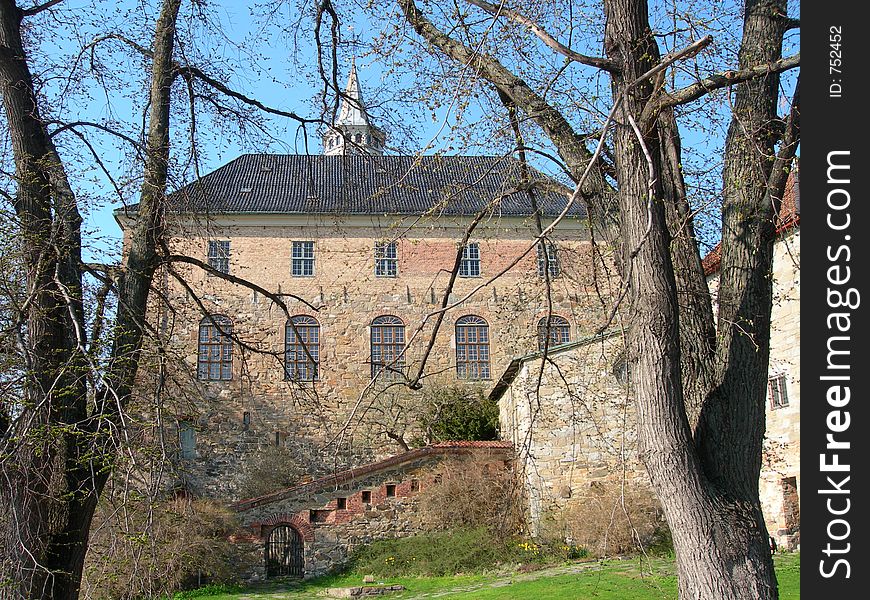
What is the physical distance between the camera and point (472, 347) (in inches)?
1085

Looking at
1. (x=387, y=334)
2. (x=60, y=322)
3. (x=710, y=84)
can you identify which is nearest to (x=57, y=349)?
(x=60, y=322)

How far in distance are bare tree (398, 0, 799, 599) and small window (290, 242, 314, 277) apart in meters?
22.2

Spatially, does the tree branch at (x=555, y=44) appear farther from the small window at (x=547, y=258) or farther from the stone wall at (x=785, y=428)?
the stone wall at (x=785, y=428)

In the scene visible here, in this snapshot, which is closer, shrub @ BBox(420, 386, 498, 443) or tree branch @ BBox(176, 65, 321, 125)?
tree branch @ BBox(176, 65, 321, 125)

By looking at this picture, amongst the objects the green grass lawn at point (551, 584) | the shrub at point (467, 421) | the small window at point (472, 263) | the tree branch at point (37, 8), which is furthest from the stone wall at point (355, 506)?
the tree branch at point (37, 8)

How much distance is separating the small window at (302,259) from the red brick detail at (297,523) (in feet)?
33.5

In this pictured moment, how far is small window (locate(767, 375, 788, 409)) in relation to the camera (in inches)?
658

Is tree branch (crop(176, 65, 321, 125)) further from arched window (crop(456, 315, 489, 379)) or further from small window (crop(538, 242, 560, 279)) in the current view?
arched window (crop(456, 315, 489, 379))

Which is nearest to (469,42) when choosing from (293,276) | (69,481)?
(69,481)

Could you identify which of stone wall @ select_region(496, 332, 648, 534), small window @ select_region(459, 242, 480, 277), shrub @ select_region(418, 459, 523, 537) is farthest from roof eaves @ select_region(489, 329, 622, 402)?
small window @ select_region(459, 242, 480, 277)

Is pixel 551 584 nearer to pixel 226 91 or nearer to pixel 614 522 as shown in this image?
pixel 614 522

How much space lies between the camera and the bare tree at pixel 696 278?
16.6ft

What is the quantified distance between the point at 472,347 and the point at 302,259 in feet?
20.3
